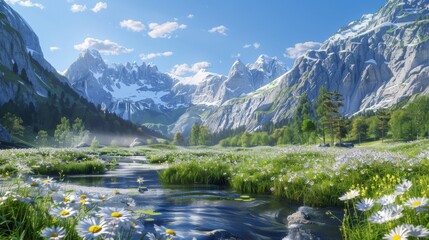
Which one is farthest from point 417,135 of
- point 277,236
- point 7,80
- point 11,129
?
point 7,80

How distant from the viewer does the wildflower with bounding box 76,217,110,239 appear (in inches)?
108

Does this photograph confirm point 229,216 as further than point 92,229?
Yes

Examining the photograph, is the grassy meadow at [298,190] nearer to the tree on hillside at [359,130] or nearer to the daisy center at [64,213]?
the daisy center at [64,213]

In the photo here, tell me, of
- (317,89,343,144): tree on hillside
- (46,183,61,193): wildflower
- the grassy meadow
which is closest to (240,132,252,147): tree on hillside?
(317,89,343,144): tree on hillside

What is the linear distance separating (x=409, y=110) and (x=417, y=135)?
69.1 ft

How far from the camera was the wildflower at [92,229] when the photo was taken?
276 centimetres

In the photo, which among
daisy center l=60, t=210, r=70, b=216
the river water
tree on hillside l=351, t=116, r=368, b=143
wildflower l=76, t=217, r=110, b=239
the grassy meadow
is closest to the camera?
wildflower l=76, t=217, r=110, b=239

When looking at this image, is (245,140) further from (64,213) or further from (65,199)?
Result: (64,213)

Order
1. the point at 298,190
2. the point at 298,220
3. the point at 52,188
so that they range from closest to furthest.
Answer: the point at 52,188, the point at 298,220, the point at 298,190

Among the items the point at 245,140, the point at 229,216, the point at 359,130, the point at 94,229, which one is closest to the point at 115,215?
the point at 94,229

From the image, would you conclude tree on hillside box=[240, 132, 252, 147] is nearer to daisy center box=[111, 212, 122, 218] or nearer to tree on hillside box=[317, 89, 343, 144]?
tree on hillside box=[317, 89, 343, 144]

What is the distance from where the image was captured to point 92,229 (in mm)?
2861

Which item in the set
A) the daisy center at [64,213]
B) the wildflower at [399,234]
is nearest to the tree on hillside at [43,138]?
the daisy center at [64,213]

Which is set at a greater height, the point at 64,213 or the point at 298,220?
the point at 64,213
